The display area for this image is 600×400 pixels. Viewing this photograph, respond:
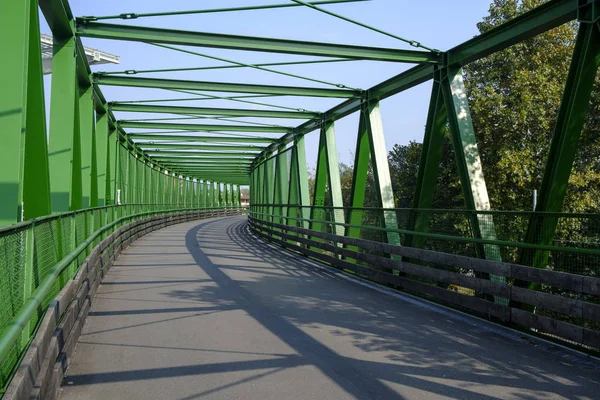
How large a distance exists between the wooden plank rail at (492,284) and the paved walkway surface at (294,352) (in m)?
0.33

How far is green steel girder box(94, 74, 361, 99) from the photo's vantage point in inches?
579

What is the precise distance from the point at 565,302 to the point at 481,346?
0.92 meters

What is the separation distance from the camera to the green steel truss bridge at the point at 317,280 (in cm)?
481

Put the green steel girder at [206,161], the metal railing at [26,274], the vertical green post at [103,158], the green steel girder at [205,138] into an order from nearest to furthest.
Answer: the metal railing at [26,274] → the vertical green post at [103,158] → the green steel girder at [205,138] → the green steel girder at [206,161]

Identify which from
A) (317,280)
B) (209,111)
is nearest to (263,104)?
(209,111)

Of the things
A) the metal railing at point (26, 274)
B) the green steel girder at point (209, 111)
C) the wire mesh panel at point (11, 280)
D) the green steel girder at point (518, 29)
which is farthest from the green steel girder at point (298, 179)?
the wire mesh panel at point (11, 280)

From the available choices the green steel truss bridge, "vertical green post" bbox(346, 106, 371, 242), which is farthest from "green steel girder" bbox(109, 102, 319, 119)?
"vertical green post" bbox(346, 106, 371, 242)

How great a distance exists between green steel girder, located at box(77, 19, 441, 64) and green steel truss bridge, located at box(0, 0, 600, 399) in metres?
0.04

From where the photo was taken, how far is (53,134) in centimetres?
898

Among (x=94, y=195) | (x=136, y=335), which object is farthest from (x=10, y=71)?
(x=94, y=195)

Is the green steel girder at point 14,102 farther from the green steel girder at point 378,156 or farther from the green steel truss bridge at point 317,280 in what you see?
the green steel girder at point 378,156

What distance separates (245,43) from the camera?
35.9 feet

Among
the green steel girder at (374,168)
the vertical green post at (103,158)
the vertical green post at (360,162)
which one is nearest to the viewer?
the green steel girder at (374,168)

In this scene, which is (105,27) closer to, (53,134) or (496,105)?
(53,134)
